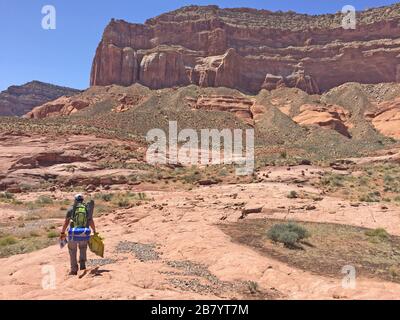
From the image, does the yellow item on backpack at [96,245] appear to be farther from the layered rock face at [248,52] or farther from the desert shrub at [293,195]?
the layered rock face at [248,52]

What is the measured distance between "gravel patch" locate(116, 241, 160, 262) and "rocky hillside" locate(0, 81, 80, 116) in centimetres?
13392

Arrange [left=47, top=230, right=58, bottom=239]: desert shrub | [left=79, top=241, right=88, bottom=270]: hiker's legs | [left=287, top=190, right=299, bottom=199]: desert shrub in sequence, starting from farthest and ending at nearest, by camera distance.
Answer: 1. [left=287, top=190, right=299, bottom=199]: desert shrub
2. [left=47, top=230, right=58, bottom=239]: desert shrub
3. [left=79, top=241, right=88, bottom=270]: hiker's legs

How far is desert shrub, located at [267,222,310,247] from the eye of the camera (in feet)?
40.1

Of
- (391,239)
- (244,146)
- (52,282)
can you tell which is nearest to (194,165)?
(244,146)

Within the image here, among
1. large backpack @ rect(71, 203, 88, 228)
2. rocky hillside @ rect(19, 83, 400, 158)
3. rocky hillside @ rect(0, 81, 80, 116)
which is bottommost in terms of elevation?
large backpack @ rect(71, 203, 88, 228)

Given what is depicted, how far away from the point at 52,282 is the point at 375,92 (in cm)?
8057

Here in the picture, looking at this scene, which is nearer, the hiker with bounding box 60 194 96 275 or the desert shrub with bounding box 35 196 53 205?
the hiker with bounding box 60 194 96 275

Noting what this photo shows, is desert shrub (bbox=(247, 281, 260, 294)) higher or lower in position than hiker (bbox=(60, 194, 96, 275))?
lower

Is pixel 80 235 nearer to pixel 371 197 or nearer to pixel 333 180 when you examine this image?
pixel 371 197

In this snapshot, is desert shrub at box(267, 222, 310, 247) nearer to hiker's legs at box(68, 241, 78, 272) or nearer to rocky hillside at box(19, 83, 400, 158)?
hiker's legs at box(68, 241, 78, 272)

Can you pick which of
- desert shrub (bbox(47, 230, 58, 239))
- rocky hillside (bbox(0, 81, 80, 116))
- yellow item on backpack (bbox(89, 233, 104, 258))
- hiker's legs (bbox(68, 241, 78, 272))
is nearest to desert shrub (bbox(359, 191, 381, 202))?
desert shrub (bbox(47, 230, 58, 239))

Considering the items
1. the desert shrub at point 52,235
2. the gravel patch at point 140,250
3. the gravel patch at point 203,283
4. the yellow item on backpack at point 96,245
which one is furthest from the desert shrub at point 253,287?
the desert shrub at point 52,235

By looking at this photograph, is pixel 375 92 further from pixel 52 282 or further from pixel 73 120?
pixel 52 282

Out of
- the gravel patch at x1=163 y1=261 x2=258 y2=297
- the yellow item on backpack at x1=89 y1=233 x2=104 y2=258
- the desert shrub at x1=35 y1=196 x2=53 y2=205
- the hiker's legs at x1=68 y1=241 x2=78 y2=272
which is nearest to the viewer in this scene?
the gravel patch at x1=163 y1=261 x2=258 y2=297
